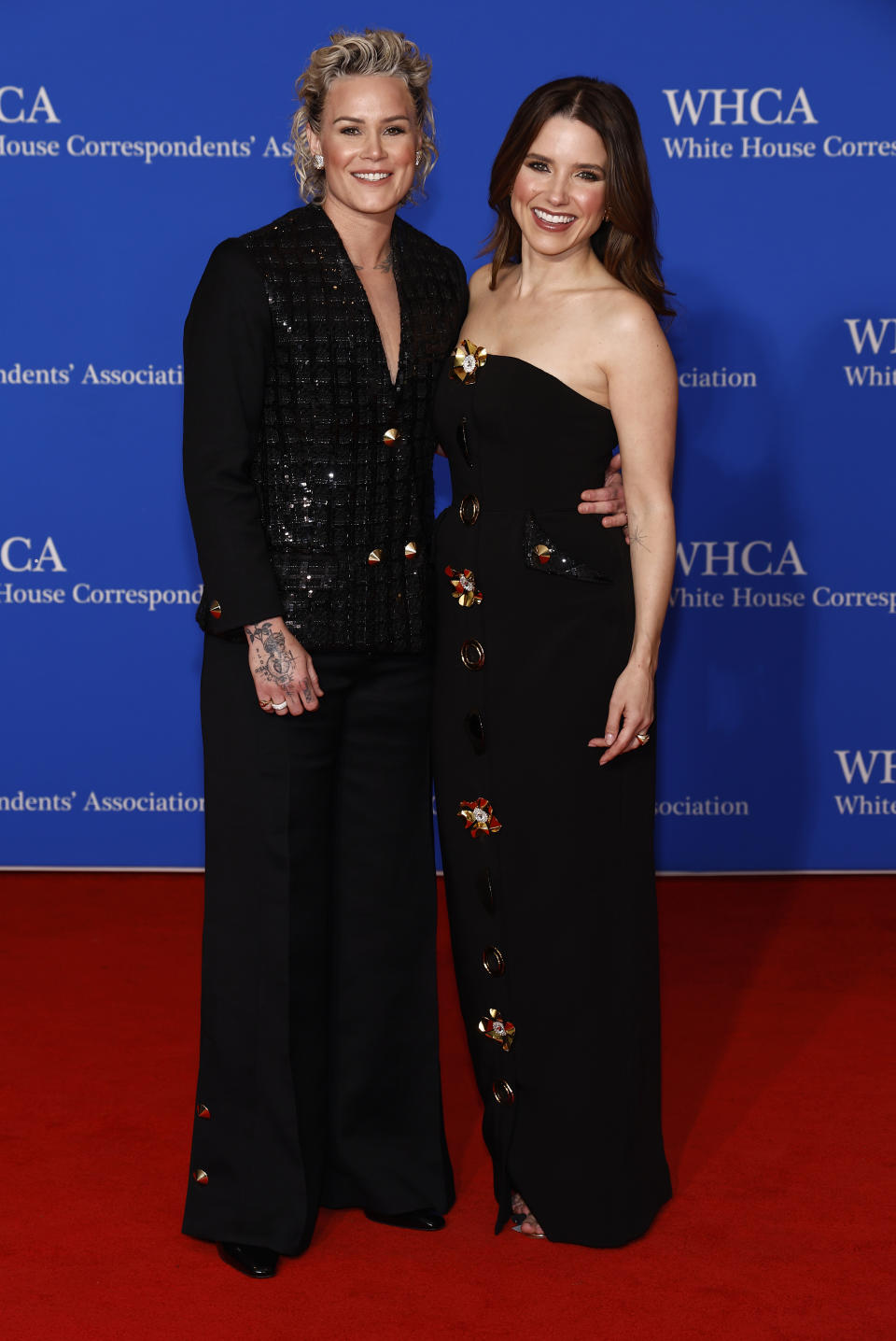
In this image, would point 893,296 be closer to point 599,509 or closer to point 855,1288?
point 599,509

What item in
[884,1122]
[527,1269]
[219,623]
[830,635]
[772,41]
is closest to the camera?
[219,623]

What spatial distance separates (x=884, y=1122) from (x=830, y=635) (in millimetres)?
1708

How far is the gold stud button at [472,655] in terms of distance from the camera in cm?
216

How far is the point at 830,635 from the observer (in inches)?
161

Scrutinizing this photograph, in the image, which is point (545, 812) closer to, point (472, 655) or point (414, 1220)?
point (472, 655)

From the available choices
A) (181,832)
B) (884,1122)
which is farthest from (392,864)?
(181,832)

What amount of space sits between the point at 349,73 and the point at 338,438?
51 cm

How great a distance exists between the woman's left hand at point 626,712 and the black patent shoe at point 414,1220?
0.82 m

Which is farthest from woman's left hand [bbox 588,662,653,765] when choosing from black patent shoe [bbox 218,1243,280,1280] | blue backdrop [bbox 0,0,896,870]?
blue backdrop [bbox 0,0,896,870]

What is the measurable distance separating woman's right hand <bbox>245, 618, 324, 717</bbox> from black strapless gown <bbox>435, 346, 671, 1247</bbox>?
27 centimetres

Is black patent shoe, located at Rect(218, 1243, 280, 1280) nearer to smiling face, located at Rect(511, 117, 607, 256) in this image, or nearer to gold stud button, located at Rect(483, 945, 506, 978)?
gold stud button, located at Rect(483, 945, 506, 978)

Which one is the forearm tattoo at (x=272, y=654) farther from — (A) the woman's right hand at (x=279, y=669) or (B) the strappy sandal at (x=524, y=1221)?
(B) the strappy sandal at (x=524, y=1221)

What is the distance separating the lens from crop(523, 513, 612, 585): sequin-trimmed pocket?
83.0 inches

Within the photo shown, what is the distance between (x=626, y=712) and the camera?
215 cm
